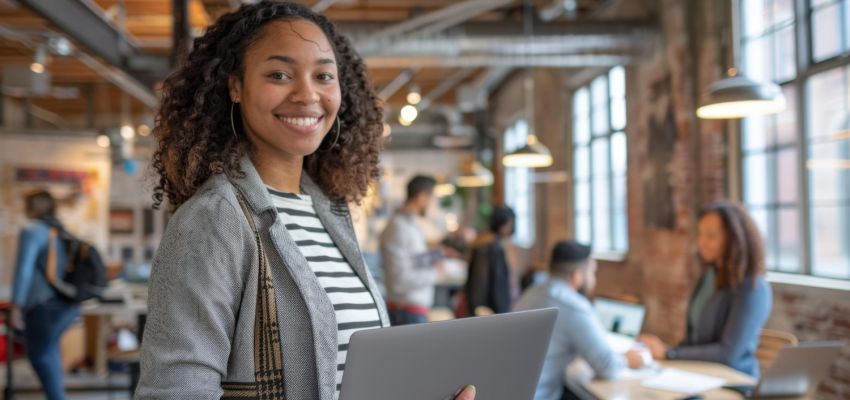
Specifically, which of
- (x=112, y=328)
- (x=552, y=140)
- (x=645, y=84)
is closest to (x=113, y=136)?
(x=112, y=328)

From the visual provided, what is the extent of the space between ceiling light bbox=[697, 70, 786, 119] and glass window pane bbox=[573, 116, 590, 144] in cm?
676

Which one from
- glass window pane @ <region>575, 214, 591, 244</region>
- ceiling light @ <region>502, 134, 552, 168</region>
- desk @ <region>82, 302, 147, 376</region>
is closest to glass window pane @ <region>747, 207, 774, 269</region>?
ceiling light @ <region>502, 134, 552, 168</region>

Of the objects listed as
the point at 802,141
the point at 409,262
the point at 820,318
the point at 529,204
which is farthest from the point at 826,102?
the point at 529,204

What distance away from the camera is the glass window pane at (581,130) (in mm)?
10594

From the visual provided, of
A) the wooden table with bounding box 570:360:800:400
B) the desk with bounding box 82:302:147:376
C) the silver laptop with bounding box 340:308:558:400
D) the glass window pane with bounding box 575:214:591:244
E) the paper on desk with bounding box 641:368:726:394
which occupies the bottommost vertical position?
the desk with bounding box 82:302:147:376

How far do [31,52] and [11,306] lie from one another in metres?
3.86

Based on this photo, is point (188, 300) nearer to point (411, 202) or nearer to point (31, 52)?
point (411, 202)

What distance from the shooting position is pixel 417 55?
7301mm

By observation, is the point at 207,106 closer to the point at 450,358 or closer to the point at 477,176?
the point at 450,358

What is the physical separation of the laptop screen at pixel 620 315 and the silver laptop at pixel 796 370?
1237mm

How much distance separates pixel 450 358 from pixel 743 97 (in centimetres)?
284

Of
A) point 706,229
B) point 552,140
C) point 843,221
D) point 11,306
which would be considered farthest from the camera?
point 552,140

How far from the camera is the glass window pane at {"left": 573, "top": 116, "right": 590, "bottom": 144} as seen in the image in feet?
34.8

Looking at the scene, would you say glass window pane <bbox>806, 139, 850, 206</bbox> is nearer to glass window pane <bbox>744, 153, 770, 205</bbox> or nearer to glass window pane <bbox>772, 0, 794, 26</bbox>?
glass window pane <bbox>744, 153, 770, 205</bbox>
